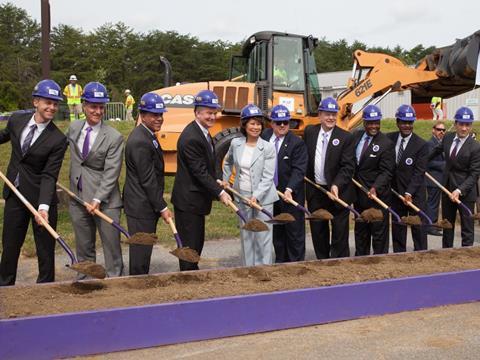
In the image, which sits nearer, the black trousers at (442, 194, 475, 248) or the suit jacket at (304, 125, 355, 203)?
the suit jacket at (304, 125, 355, 203)

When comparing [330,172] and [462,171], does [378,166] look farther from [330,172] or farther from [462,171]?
[462,171]

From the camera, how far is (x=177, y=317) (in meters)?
4.41

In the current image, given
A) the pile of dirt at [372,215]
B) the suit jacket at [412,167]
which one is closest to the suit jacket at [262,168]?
the pile of dirt at [372,215]

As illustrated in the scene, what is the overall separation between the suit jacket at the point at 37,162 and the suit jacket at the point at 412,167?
3.82m

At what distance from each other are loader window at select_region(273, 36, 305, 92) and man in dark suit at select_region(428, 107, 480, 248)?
4.30 m

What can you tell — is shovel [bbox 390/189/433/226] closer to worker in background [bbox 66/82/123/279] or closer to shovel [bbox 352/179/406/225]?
shovel [bbox 352/179/406/225]

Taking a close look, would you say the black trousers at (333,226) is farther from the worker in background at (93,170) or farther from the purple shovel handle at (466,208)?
the worker in background at (93,170)

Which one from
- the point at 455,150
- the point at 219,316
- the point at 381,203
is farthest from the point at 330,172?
the point at 219,316

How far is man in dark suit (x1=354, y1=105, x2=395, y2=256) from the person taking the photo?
6922 mm

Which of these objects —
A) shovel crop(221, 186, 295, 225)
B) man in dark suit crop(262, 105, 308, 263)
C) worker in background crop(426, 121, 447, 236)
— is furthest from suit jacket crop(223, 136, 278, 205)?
worker in background crop(426, 121, 447, 236)

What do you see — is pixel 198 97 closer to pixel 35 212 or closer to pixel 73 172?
pixel 73 172

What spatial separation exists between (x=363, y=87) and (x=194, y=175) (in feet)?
22.3

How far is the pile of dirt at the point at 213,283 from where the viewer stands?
4.63m

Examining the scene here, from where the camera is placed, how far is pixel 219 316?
4.55 meters
